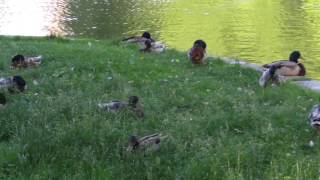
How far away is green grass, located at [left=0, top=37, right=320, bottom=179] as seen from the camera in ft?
22.1

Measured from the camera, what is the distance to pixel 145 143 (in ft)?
23.9

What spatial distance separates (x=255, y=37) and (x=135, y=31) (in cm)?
735

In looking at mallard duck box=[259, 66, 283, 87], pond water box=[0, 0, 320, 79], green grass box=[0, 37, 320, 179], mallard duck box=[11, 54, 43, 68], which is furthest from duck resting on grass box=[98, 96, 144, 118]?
pond water box=[0, 0, 320, 79]

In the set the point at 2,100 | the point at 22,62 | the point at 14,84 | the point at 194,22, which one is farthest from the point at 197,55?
the point at 194,22

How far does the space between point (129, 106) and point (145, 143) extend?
1.72 meters

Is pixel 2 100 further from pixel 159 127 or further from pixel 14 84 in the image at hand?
pixel 159 127

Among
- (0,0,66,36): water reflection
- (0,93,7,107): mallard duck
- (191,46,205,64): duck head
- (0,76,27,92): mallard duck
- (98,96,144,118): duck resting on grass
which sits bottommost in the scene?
(0,0,66,36): water reflection

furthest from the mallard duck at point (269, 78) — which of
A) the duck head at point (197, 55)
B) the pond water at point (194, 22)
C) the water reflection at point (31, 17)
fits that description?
the water reflection at point (31, 17)

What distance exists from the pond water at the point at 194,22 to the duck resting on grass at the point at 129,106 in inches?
524

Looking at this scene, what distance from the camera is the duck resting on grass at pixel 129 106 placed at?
8859 mm

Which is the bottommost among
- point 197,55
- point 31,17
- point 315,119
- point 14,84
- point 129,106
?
point 31,17

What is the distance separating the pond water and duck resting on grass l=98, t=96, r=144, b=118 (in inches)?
524

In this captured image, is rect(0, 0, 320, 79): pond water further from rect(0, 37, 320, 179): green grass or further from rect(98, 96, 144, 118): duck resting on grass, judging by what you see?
rect(98, 96, 144, 118): duck resting on grass

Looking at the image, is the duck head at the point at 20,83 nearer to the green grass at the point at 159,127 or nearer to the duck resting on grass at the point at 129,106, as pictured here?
the green grass at the point at 159,127
